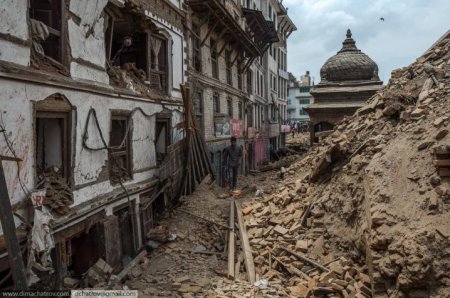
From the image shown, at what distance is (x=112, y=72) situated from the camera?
10711 millimetres

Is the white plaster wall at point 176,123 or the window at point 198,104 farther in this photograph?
the window at point 198,104

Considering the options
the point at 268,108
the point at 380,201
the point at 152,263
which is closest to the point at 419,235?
the point at 380,201

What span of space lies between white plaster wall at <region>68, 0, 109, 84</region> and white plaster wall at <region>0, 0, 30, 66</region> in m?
1.55

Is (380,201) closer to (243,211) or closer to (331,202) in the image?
(331,202)

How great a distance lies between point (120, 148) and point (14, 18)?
15.9ft

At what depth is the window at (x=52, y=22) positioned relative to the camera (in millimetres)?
8141

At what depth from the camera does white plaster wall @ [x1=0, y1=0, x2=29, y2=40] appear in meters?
6.36

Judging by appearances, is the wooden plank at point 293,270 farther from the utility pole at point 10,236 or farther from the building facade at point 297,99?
the building facade at point 297,99

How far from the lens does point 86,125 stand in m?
8.91

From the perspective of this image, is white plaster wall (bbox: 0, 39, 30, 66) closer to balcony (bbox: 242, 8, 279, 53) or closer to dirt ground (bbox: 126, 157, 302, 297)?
dirt ground (bbox: 126, 157, 302, 297)

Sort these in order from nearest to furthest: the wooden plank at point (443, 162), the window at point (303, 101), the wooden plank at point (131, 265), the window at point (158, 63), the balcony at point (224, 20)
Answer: the wooden plank at point (443, 162), the wooden plank at point (131, 265), the window at point (158, 63), the balcony at point (224, 20), the window at point (303, 101)

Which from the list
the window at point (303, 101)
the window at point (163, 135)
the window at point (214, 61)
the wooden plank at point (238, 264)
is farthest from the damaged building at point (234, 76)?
the window at point (303, 101)

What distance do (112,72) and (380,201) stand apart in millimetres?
7222

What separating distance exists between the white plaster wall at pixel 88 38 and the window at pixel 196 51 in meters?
7.51
